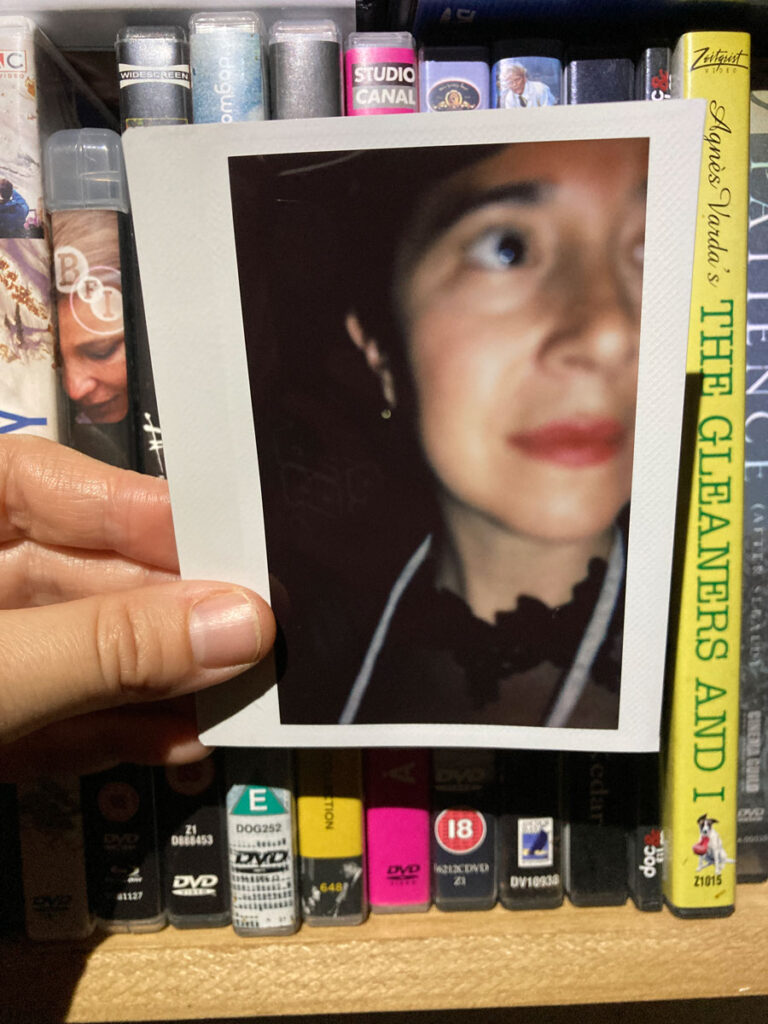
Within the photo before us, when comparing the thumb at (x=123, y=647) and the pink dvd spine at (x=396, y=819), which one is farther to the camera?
the pink dvd spine at (x=396, y=819)

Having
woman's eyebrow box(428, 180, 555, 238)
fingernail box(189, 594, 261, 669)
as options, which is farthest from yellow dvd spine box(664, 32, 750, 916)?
fingernail box(189, 594, 261, 669)

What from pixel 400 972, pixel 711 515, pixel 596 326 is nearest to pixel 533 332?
pixel 596 326

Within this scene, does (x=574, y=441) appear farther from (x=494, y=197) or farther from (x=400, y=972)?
(x=400, y=972)

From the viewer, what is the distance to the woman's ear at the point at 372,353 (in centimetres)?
41

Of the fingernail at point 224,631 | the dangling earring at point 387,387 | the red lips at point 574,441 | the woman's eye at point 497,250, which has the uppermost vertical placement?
the woman's eye at point 497,250

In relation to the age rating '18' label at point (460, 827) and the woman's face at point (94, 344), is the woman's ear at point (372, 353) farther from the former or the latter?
the age rating '18' label at point (460, 827)

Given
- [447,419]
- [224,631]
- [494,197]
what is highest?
[494,197]

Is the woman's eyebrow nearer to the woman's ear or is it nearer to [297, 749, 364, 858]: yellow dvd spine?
the woman's ear

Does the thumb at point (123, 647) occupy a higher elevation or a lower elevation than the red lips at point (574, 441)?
lower

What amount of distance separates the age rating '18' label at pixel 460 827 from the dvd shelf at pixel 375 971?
2.2 inches

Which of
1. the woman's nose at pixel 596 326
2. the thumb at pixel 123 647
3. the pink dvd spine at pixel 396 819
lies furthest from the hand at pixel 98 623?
the woman's nose at pixel 596 326

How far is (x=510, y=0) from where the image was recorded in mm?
415

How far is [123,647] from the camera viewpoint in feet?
1.32

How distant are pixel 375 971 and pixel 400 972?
16 mm
